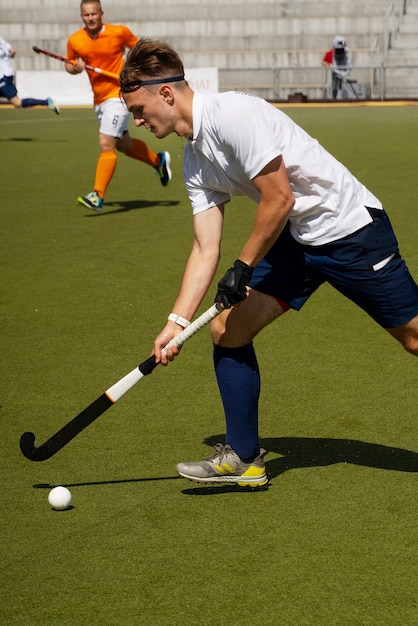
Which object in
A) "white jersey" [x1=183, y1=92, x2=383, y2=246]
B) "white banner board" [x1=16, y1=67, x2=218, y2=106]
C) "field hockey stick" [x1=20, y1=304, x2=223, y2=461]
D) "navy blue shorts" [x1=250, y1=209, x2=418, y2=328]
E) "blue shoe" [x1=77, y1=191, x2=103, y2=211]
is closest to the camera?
"white jersey" [x1=183, y1=92, x2=383, y2=246]

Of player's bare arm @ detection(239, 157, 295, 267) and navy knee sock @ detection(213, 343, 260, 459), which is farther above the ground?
player's bare arm @ detection(239, 157, 295, 267)

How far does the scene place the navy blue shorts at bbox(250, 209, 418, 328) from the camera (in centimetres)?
367

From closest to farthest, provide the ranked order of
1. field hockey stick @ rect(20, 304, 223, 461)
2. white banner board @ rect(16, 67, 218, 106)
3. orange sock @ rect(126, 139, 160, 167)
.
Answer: field hockey stick @ rect(20, 304, 223, 461) → orange sock @ rect(126, 139, 160, 167) → white banner board @ rect(16, 67, 218, 106)

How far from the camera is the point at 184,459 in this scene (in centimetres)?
413

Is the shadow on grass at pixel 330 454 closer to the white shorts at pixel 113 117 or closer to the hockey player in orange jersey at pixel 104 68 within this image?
the hockey player in orange jersey at pixel 104 68

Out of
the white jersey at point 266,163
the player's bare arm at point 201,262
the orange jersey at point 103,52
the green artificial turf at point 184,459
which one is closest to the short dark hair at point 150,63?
the white jersey at point 266,163

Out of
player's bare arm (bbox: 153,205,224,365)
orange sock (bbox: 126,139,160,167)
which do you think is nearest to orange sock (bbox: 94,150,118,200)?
orange sock (bbox: 126,139,160,167)

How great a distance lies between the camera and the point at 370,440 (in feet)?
14.0

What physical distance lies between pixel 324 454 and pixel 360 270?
852mm

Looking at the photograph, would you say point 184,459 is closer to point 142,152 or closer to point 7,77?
point 142,152

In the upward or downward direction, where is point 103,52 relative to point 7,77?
upward

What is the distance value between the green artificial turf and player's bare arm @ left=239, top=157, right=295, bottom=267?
944 millimetres

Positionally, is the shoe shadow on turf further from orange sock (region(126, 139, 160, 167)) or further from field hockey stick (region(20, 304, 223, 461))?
orange sock (region(126, 139, 160, 167))

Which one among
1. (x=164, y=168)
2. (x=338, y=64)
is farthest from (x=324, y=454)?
(x=338, y=64)
